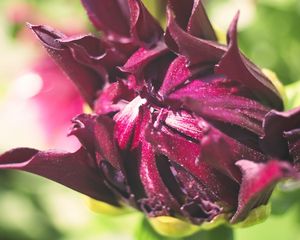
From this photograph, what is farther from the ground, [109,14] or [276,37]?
[109,14]

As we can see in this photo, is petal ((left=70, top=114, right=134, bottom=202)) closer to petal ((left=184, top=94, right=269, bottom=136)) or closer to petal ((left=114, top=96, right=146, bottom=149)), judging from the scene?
petal ((left=114, top=96, right=146, bottom=149))

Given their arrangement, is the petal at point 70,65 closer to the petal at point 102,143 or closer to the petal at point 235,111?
the petal at point 102,143

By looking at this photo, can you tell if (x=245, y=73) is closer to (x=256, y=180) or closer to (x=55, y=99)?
(x=256, y=180)

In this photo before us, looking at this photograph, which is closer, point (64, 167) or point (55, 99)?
point (64, 167)

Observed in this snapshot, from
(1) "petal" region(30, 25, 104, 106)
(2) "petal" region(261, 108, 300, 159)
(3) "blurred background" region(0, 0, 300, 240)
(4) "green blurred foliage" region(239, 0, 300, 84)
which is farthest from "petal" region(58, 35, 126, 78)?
(4) "green blurred foliage" region(239, 0, 300, 84)

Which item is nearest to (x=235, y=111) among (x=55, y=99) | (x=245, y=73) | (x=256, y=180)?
(x=245, y=73)

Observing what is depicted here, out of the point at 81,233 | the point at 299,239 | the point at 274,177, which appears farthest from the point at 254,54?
the point at 274,177
